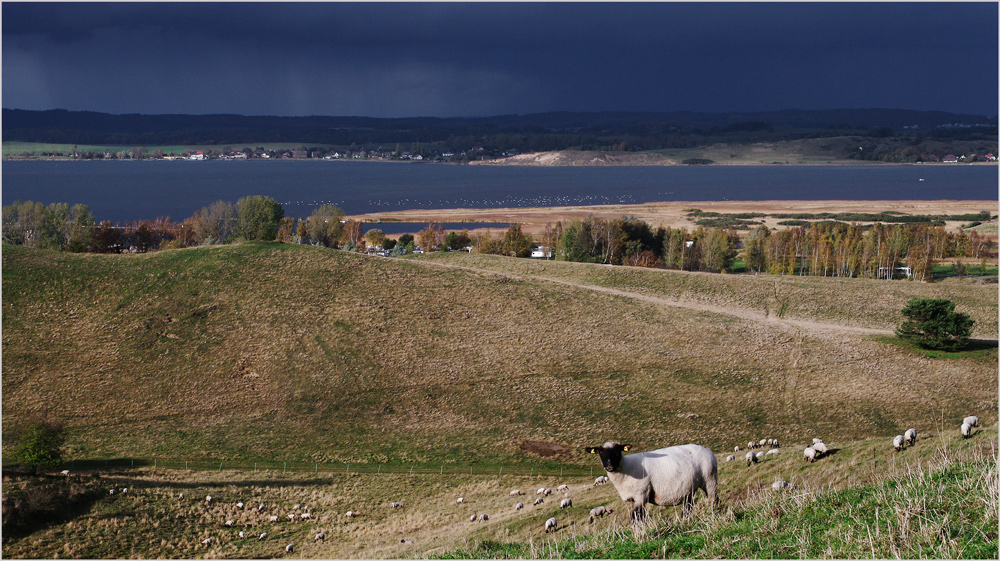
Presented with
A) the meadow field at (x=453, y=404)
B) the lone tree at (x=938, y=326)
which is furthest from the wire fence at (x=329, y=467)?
the lone tree at (x=938, y=326)

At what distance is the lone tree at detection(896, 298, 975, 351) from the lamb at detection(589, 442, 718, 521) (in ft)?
120

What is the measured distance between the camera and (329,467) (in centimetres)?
2786

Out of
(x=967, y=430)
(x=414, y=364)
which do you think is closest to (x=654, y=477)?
(x=967, y=430)

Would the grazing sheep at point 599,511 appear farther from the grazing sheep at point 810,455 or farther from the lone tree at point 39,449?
the lone tree at point 39,449

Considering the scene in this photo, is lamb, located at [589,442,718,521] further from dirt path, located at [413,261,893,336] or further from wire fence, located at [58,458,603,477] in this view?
dirt path, located at [413,261,893,336]

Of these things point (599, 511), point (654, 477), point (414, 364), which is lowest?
point (414, 364)

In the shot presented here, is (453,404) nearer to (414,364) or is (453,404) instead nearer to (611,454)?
(414,364)

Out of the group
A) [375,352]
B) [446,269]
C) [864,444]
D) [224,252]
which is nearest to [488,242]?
[446,269]

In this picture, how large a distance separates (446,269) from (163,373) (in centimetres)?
2461

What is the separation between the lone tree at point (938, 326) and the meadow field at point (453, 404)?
3.84 feet

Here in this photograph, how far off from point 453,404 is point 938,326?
3200cm

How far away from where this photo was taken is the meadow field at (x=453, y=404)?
13.5 meters

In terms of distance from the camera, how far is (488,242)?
106312mm

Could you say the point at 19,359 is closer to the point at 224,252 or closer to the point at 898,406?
the point at 224,252
